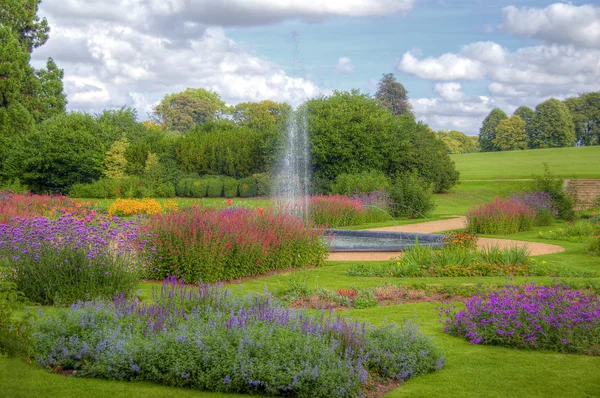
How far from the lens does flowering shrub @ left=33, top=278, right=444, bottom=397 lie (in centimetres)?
514

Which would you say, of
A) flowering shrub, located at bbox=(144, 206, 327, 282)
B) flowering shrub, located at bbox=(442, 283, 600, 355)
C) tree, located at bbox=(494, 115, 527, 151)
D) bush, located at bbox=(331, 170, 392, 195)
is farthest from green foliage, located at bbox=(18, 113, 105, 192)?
tree, located at bbox=(494, 115, 527, 151)

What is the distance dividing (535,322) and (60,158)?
34.8m

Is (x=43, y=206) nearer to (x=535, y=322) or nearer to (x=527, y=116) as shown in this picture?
(x=535, y=322)

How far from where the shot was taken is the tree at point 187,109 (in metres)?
83.1

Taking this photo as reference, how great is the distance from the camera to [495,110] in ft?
277

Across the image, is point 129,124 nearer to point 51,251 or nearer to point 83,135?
point 83,135

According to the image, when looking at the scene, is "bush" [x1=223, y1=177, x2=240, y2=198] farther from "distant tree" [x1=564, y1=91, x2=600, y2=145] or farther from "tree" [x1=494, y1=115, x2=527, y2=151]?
"distant tree" [x1=564, y1=91, x2=600, y2=145]

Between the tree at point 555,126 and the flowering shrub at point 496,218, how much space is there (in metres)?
58.5

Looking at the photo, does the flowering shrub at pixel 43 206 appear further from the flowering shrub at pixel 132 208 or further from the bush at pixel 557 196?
the bush at pixel 557 196

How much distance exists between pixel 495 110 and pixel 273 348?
8479cm

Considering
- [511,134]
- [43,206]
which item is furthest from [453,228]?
[511,134]

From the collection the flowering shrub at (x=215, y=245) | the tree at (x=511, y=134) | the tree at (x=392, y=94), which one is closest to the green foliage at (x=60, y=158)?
the flowering shrub at (x=215, y=245)

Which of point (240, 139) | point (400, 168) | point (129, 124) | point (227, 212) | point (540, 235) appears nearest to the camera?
point (227, 212)

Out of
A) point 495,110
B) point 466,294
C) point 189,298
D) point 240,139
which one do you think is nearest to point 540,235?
point 466,294
